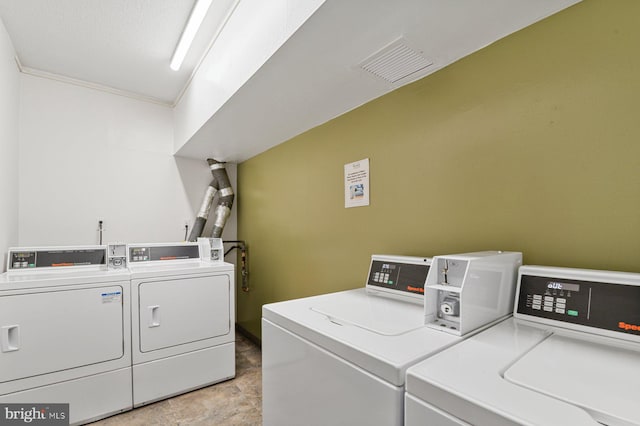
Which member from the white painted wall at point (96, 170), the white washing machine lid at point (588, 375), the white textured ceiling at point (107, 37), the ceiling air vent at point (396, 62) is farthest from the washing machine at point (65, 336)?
the white washing machine lid at point (588, 375)

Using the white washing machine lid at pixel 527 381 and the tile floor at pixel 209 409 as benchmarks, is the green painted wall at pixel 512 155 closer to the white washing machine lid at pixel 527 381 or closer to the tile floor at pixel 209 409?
the white washing machine lid at pixel 527 381

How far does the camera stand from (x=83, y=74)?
269 cm

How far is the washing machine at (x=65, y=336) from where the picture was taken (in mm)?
1808

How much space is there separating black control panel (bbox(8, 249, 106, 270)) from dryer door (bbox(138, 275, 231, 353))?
618mm

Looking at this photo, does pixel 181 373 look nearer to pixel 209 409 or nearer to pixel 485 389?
pixel 209 409

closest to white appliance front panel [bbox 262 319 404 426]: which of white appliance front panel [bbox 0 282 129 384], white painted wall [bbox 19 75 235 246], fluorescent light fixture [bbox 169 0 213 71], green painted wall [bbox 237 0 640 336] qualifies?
green painted wall [bbox 237 0 640 336]

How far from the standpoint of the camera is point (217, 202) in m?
3.54

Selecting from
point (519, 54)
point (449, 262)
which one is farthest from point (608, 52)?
point (449, 262)

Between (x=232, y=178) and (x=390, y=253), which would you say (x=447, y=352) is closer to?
(x=390, y=253)

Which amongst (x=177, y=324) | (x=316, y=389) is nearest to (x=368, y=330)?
(x=316, y=389)

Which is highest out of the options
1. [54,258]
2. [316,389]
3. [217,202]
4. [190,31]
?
[190,31]

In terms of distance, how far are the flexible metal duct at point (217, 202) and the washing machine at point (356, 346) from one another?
229 centimetres

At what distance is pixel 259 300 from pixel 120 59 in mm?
2520

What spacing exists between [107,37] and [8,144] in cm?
109
